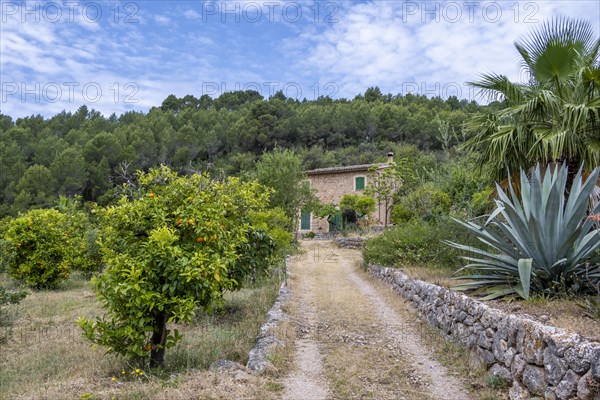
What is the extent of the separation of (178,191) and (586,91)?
7.18m

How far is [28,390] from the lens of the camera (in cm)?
440

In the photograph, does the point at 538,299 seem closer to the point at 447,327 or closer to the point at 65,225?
the point at 447,327

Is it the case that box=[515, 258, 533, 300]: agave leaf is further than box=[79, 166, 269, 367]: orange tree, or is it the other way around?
box=[515, 258, 533, 300]: agave leaf

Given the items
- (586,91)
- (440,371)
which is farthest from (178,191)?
(586,91)

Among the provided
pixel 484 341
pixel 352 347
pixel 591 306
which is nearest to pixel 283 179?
pixel 352 347

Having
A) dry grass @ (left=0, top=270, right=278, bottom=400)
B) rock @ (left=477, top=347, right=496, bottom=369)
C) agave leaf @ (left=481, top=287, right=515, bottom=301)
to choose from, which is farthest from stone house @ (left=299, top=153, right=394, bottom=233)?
rock @ (left=477, top=347, right=496, bottom=369)

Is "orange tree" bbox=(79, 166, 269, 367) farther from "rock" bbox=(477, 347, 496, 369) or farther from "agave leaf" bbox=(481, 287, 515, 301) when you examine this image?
"agave leaf" bbox=(481, 287, 515, 301)

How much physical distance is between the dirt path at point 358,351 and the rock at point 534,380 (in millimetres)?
593

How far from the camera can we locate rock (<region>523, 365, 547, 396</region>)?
3936mm

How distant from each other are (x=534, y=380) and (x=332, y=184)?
28231mm

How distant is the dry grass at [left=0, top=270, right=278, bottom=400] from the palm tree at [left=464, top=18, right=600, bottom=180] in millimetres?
5447

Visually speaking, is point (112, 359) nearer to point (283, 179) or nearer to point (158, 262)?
point (158, 262)

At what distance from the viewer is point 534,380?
4027 mm

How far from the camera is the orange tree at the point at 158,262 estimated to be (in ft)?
16.0
